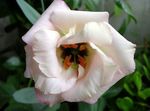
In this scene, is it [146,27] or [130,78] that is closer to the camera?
[130,78]

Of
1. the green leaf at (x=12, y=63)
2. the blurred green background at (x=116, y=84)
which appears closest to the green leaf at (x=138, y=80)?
the blurred green background at (x=116, y=84)

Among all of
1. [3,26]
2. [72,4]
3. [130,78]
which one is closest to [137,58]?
[130,78]

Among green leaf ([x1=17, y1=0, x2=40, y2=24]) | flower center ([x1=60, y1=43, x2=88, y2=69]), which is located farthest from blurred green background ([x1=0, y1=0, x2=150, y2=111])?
flower center ([x1=60, y1=43, x2=88, y2=69])

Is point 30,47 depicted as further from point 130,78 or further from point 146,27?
point 146,27

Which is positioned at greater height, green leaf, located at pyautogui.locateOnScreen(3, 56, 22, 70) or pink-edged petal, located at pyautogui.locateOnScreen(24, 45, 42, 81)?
pink-edged petal, located at pyautogui.locateOnScreen(24, 45, 42, 81)

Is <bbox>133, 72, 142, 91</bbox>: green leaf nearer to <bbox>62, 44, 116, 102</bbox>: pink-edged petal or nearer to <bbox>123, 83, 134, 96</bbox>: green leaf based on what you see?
<bbox>123, 83, 134, 96</bbox>: green leaf

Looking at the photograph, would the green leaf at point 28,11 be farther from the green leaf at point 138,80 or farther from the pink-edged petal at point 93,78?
the green leaf at point 138,80
